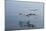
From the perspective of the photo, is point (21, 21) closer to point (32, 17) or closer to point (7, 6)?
point (32, 17)

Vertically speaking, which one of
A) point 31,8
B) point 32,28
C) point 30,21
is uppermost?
point 31,8

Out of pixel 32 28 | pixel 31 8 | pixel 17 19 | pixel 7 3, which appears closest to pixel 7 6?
pixel 7 3

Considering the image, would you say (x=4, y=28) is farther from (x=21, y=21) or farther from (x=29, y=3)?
(x=29, y=3)

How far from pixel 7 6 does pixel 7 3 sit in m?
0.05

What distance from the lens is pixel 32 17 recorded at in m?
1.18

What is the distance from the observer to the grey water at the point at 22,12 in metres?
1.13

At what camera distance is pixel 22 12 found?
3.82 feet

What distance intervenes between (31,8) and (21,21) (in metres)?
0.26

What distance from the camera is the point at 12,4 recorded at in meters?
1.14

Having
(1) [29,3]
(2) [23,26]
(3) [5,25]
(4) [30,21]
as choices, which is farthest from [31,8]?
(3) [5,25]

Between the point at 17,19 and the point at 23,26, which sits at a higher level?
the point at 17,19

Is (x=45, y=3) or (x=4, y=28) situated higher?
(x=45, y=3)

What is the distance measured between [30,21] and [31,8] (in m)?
0.21

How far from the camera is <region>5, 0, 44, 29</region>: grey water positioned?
1128mm
